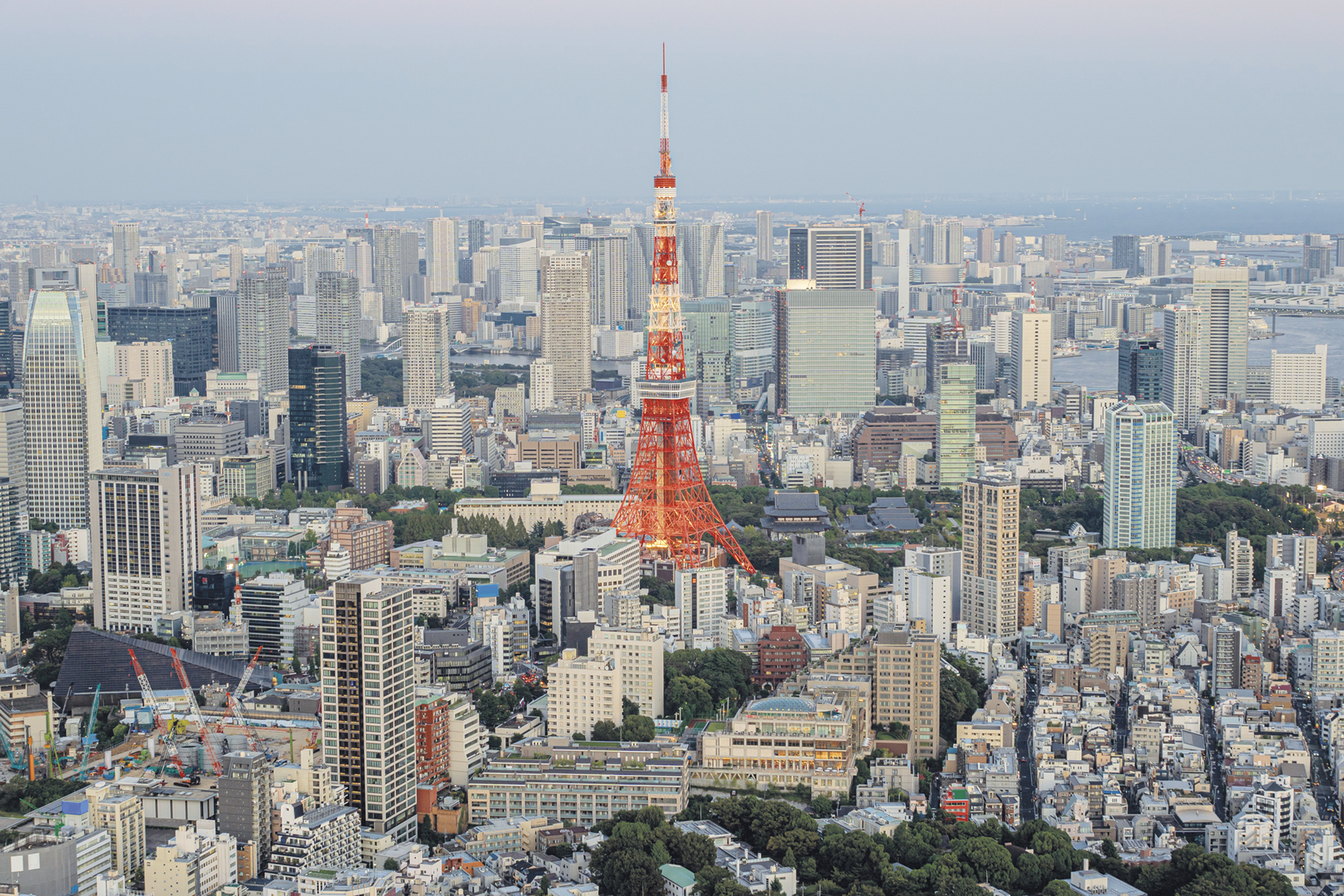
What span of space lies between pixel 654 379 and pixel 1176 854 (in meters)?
8.62

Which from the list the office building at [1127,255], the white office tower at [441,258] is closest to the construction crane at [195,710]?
the white office tower at [441,258]

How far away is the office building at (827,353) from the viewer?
1200 inches

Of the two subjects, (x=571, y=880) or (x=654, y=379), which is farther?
(x=654, y=379)

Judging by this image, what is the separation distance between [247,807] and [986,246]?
156ft

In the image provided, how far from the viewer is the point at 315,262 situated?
1774 inches

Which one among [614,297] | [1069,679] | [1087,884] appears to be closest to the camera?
[1087,884]

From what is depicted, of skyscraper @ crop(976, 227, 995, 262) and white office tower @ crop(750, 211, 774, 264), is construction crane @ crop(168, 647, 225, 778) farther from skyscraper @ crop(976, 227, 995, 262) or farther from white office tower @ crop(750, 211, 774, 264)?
skyscraper @ crop(976, 227, 995, 262)

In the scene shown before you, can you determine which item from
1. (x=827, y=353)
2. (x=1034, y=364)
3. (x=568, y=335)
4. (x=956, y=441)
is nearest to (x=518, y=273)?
(x=568, y=335)

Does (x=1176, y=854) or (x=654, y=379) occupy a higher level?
(x=654, y=379)

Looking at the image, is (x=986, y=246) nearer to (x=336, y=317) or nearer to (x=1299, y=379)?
(x=1299, y=379)

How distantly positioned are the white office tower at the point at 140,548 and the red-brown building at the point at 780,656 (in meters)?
5.14

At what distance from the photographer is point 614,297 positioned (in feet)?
141

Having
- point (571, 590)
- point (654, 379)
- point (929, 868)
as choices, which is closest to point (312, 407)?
point (654, 379)

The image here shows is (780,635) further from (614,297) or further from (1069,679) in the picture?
(614,297)
